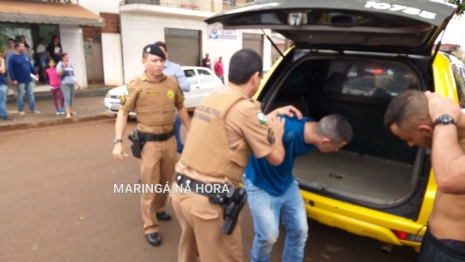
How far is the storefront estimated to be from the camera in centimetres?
1111

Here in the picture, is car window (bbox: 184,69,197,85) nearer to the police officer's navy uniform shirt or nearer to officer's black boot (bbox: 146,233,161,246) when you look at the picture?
officer's black boot (bbox: 146,233,161,246)

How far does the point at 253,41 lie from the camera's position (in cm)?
2188

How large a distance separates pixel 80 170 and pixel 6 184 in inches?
36.2

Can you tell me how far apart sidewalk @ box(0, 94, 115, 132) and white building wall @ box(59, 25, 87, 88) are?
147cm

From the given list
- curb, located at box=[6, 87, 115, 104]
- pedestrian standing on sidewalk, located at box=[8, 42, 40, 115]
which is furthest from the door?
pedestrian standing on sidewalk, located at box=[8, 42, 40, 115]

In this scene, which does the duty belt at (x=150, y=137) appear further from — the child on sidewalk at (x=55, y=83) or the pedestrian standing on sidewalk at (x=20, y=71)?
the pedestrian standing on sidewalk at (x=20, y=71)

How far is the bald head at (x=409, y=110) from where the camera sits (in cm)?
172

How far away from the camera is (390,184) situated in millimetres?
3525

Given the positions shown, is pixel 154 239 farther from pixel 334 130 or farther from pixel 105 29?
pixel 105 29

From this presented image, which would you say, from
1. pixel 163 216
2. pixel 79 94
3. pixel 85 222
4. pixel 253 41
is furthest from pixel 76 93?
pixel 253 41

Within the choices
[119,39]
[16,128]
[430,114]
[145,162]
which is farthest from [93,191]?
[119,39]

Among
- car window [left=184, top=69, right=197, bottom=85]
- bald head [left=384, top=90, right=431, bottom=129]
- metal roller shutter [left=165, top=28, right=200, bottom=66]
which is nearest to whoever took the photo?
bald head [left=384, top=90, right=431, bottom=129]

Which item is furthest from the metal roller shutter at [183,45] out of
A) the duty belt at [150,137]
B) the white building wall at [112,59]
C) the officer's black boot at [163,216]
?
the duty belt at [150,137]

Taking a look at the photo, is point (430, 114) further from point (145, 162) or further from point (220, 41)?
point (220, 41)
